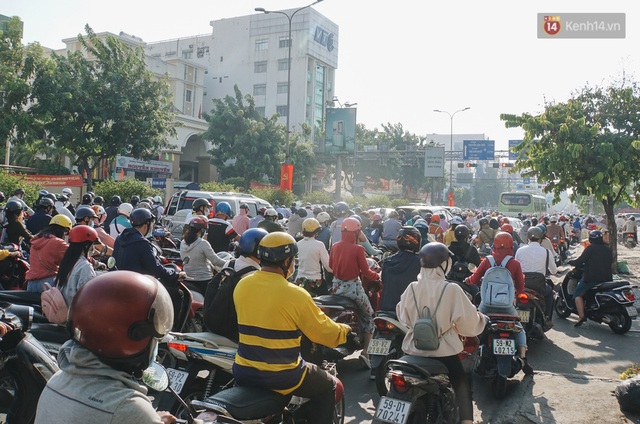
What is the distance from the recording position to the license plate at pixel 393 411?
3.62 metres

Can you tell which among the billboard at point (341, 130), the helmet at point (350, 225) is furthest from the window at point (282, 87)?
the helmet at point (350, 225)

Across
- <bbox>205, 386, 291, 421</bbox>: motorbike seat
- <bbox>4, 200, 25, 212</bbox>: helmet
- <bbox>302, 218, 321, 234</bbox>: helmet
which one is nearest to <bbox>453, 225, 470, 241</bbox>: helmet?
<bbox>302, 218, 321, 234</bbox>: helmet

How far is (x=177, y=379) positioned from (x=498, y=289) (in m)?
3.57

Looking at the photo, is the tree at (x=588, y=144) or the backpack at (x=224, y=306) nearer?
the backpack at (x=224, y=306)

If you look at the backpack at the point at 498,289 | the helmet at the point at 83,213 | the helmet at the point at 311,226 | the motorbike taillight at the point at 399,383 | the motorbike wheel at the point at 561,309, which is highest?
the helmet at the point at 83,213

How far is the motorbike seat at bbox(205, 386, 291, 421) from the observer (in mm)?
3027

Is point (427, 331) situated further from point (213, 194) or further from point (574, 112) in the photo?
point (574, 112)

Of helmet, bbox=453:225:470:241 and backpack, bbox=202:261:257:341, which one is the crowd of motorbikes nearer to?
backpack, bbox=202:261:257:341

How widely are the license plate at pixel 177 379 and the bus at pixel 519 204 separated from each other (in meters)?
34.5

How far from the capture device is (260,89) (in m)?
63.3

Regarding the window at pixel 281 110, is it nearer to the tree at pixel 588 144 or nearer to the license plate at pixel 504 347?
the tree at pixel 588 144

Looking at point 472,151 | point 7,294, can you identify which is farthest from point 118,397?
point 472,151

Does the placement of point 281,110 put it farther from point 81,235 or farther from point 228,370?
point 228,370

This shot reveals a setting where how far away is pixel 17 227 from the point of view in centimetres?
805
